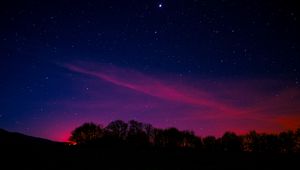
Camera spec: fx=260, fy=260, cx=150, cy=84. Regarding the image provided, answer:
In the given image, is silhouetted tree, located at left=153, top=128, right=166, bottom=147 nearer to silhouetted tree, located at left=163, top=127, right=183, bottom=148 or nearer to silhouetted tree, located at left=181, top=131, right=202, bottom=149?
silhouetted tree, located at left=163, top=127, right=183, bottom=148

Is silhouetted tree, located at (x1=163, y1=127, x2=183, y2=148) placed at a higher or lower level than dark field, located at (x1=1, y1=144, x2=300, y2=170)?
higher

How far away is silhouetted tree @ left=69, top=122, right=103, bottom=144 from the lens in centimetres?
6762

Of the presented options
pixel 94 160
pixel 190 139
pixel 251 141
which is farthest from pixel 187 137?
pixel 94 160

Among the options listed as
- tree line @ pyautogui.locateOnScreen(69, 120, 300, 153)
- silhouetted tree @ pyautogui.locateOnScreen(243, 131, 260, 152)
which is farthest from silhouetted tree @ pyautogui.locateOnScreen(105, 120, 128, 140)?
silhouetted tree @ pyautogui.locateOnScreen(243, 131, 260, 152)

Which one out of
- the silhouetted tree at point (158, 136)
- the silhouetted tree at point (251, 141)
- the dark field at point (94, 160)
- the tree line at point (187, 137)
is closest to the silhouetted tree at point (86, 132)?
the tree line at point (187, 137)

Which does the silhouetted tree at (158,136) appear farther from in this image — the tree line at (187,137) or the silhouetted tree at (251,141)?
the silhouetted tree at (251,141)

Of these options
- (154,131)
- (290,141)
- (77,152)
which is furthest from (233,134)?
(77,152)

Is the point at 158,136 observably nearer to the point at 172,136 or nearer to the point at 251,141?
the point at 172,136

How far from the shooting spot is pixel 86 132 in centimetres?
6938

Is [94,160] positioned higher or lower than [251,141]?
lower

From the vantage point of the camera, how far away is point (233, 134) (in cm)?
8131

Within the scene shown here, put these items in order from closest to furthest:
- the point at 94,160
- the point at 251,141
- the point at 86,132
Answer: the point at 94,160, the point at 86,132, the point at 251,141

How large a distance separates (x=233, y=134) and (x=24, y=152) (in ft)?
249

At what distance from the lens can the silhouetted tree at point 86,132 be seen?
6762cm
